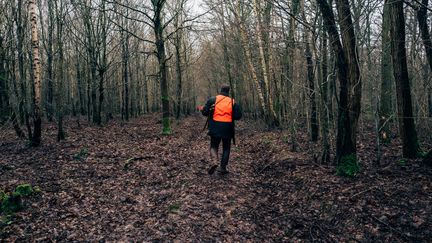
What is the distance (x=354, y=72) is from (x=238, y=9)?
45.9ft

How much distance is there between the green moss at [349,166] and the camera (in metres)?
6.50

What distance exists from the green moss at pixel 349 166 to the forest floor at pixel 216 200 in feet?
0.59

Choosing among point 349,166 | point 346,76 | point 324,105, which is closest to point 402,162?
point 349,166

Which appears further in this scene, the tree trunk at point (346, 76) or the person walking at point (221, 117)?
the person walking at point (221, 117)

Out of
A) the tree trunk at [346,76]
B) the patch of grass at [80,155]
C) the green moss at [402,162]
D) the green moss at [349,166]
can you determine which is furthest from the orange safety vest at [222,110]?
the patch of grass at [80,155]

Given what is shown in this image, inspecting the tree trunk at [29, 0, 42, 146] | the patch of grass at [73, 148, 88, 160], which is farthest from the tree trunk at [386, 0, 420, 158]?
the tree trunk at [29, 0, 42, 146]

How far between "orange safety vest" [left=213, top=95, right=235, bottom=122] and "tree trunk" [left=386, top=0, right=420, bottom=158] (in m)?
4.13

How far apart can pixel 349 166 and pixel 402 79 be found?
2612mm

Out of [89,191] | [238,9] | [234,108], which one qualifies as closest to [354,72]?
[234,108]

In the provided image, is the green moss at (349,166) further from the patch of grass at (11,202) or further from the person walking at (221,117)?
the patch of grass at (11,202)

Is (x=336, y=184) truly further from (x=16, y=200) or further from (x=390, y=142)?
(x=16, y=200)

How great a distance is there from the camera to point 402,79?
7.11 meters

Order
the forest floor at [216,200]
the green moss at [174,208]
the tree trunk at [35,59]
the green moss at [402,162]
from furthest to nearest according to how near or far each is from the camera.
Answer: the tree trunk at [35,59], the green moss at [402,162], the green moss at [174,208], the forest floor at [216,200]

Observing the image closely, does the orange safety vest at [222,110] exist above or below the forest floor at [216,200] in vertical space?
above
